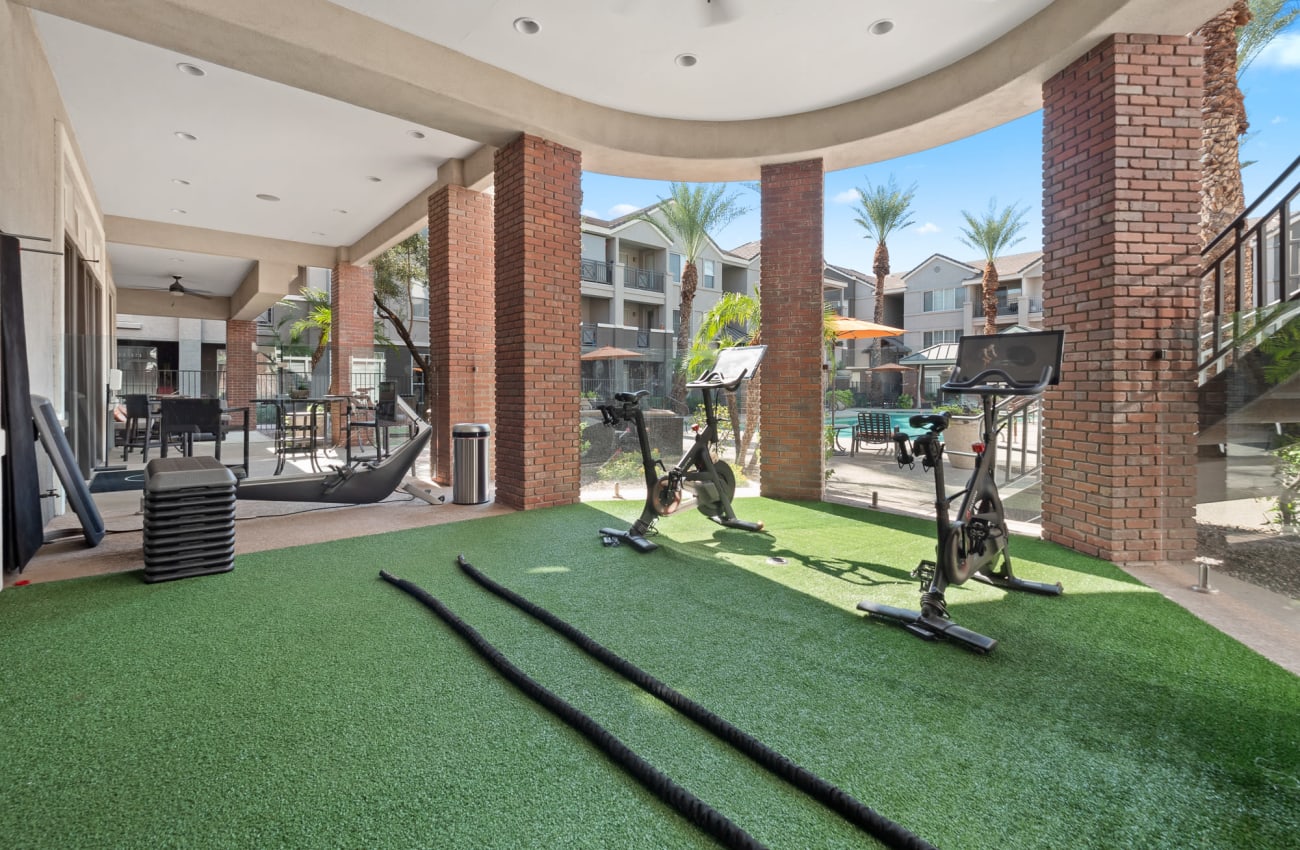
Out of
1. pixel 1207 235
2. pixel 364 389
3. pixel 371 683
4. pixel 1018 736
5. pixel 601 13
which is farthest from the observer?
pixel 364 389

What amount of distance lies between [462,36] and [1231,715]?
5.67m

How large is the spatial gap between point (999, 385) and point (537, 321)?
385 cm

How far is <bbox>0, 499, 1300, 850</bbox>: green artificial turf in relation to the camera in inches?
61.7

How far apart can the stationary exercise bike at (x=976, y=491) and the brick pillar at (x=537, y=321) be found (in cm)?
341

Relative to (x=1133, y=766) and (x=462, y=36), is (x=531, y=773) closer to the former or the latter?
(x=1133, y=766)

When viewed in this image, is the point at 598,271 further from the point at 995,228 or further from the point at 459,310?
the point at 459,310

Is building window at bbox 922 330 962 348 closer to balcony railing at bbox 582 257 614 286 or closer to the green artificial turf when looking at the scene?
balcony railing at bbox 582 257 614 286

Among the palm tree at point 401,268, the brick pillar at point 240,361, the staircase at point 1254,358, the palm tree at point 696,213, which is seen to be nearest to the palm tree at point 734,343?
the staircase at point 1254,358

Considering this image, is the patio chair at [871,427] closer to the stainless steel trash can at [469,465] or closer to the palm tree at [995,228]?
the stainless steel trash can at [469,465]

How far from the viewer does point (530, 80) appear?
514cm

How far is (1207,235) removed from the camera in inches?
209

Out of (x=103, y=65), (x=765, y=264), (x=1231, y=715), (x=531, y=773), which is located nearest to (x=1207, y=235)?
(x=765, y=264)

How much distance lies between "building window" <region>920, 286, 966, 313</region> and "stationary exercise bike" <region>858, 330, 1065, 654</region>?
84.3 feet

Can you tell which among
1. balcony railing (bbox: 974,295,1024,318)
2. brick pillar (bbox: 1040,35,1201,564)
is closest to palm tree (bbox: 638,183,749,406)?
brick pillar (bbox: 1040,35,1201,564)
